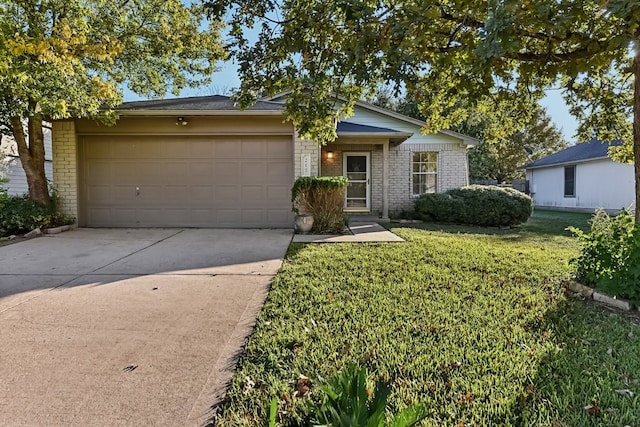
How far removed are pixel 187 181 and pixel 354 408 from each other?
9.29m

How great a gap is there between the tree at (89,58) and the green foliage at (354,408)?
Result: 18.3 ft

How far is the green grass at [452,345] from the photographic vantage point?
2090 mm

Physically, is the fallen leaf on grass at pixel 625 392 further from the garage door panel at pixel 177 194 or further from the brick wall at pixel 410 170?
the brick wall at pixel 410 170

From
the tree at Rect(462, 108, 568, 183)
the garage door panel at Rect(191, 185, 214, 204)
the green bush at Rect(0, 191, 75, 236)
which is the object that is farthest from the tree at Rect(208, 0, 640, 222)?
the tree at Rect(462, 108, 568, 183)

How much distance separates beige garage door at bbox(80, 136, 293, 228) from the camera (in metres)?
9.85

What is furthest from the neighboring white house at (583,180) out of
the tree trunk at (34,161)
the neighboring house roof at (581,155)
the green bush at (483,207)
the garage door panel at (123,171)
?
the tree trunk at (34,161)

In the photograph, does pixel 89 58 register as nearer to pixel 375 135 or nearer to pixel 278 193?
pixel 278 193

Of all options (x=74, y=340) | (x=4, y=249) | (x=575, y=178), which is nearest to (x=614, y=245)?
(x=74, y=340)

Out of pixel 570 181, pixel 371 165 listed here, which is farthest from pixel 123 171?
pixel 570 181

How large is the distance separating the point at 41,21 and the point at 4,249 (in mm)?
4699

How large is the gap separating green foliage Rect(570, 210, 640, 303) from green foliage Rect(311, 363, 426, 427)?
3183 millimetres

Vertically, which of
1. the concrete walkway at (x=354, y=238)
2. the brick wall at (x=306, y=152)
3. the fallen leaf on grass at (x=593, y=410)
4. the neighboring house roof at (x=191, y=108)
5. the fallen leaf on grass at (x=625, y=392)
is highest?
the neighboring house roof at (x=191, y=108)

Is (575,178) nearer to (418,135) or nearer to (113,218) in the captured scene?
(418,135)

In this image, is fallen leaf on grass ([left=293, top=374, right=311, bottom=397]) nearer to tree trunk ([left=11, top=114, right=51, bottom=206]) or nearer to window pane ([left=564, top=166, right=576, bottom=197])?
tree trunk ([left=11, top=114, right=51, bottom=206])
